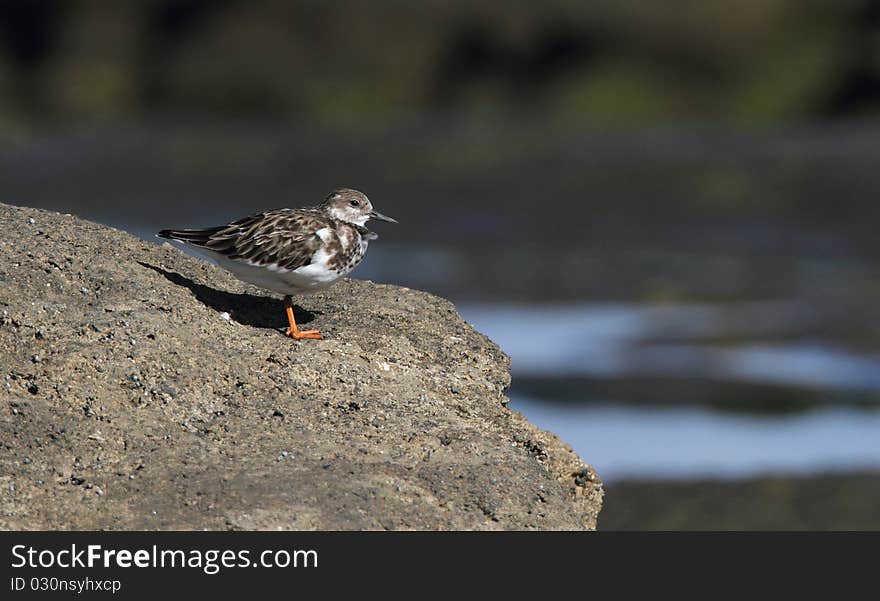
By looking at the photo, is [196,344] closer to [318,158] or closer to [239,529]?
[239,529]

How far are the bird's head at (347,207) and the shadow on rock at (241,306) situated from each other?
2.70ft

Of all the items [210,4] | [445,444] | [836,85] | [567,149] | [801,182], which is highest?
[210,4]

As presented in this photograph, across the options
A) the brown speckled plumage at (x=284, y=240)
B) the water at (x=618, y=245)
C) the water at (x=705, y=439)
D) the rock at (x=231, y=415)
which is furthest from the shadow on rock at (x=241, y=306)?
the water at (x=618, y=245)

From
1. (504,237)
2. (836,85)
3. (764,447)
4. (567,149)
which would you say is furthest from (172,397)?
(836,85)

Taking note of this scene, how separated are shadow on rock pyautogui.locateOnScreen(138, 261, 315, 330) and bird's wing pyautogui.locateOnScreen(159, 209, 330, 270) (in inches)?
10.3

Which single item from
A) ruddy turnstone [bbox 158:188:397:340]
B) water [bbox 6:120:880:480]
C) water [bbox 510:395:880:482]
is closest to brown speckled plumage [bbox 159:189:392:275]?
ruddy turnstone [bbox 158:188:397:340]

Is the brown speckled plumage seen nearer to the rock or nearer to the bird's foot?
the rock

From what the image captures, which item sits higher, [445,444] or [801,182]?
[801,182]

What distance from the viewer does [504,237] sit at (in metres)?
26.3

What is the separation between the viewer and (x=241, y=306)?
9.38 m

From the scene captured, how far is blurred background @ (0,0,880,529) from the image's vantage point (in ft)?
49.4

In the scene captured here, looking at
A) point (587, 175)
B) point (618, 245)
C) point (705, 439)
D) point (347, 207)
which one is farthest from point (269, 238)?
point (587, 175)

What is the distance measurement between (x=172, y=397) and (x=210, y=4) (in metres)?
35.3

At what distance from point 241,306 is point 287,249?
0.48m
